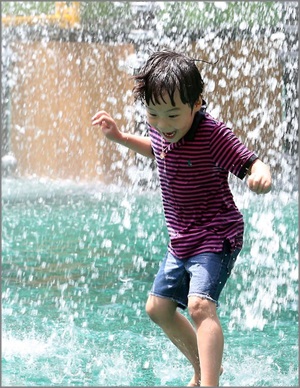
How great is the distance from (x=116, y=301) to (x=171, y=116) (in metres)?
1.68

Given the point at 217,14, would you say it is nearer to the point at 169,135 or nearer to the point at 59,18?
the point at 59,18

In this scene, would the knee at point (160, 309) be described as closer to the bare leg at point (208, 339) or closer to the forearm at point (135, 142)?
the bare leg at point (208, 339)

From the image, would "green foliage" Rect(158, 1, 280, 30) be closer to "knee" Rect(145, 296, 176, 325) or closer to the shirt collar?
the shirt collar

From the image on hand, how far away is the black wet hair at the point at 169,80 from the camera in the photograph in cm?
253

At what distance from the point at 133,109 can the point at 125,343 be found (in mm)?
7127

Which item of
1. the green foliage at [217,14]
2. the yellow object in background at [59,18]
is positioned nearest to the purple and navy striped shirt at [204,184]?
the green foliage at [217,14]

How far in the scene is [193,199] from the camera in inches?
104

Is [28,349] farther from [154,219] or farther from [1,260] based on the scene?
[154,219]

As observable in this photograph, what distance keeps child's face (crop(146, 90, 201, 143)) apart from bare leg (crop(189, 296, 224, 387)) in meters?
0.52

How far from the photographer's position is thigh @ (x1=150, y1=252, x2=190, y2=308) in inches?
106

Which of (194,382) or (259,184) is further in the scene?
(194,382)

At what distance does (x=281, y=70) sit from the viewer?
9.90 m

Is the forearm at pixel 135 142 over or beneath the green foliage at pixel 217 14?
beneath

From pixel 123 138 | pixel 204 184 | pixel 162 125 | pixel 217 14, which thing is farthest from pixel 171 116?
pixel 217 14
